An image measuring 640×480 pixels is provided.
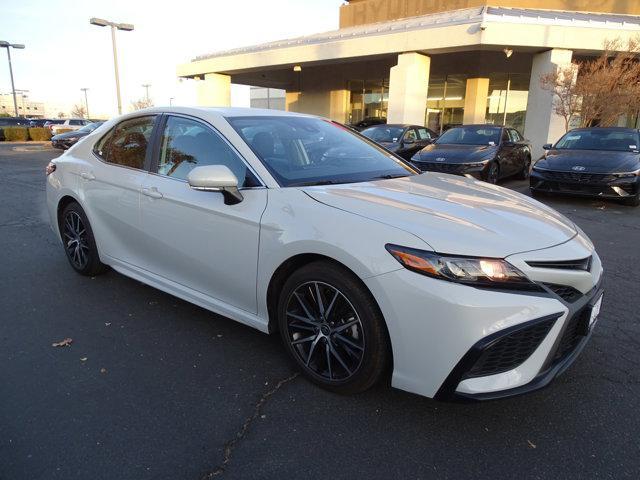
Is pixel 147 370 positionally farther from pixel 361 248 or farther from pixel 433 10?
pixel 433 10

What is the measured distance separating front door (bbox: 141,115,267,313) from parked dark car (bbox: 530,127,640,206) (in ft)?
24.5

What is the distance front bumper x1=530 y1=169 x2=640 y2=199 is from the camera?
827 cm

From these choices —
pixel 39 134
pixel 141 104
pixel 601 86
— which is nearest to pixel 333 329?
pixel 601 86

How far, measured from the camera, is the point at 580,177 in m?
8.49

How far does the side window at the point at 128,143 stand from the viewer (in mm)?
3719

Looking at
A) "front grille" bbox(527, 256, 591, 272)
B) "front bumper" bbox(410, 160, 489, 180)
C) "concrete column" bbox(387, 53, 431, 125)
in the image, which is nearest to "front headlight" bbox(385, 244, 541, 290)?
"front grille" bbox(527, 256, 591, 272)

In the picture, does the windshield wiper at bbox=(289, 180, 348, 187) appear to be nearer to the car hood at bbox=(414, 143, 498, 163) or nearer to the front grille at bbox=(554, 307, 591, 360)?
the front grille at bbox=(554, 307, 591, 360)

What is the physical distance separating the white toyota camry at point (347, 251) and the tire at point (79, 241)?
29cm

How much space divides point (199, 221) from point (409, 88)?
18159mm

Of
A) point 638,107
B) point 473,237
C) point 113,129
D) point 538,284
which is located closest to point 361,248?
point 473,237

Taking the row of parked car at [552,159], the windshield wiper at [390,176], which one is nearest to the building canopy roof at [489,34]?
the row of parked car at [552,159]

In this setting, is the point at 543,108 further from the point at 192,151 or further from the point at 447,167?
the point at 192,151

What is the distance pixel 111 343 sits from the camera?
3.23 m

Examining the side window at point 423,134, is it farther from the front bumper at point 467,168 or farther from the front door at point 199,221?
the front door at point 199,221
